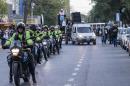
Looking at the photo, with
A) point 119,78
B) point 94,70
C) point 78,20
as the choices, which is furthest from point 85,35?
point 119,78

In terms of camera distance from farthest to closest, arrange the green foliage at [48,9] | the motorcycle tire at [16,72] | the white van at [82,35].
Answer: the green foliage at [48,9]
the white van at [82,35]
the motorcycle tire at [16,72]

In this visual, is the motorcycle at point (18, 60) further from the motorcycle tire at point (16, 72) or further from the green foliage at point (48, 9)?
the green foliage at point (48, 9)

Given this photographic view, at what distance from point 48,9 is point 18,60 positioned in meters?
103

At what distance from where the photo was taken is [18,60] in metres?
14.7

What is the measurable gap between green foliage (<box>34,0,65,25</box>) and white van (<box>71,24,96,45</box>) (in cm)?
6013

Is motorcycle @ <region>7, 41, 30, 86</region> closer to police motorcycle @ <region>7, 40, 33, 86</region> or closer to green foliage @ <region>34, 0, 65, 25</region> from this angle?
police motorcycle @ <region>7, 40, 33, 86</region>

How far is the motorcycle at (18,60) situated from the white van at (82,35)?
3595cm

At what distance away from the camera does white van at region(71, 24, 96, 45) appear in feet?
168

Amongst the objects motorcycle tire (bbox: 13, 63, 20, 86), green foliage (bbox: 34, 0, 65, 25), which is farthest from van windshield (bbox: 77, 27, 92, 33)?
green foliage (bbox: 34, 0, 65, 25)

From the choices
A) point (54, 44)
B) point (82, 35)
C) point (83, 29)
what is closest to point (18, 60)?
point (54, 44)

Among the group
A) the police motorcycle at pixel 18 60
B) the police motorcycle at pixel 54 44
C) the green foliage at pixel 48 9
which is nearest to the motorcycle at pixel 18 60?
the police motorcycle at pixel 18 60

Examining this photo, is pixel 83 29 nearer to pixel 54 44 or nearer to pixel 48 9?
pixel 54 44

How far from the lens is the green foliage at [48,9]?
114938 millimetres

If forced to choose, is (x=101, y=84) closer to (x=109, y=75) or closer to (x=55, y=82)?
(x=55, y=82)
